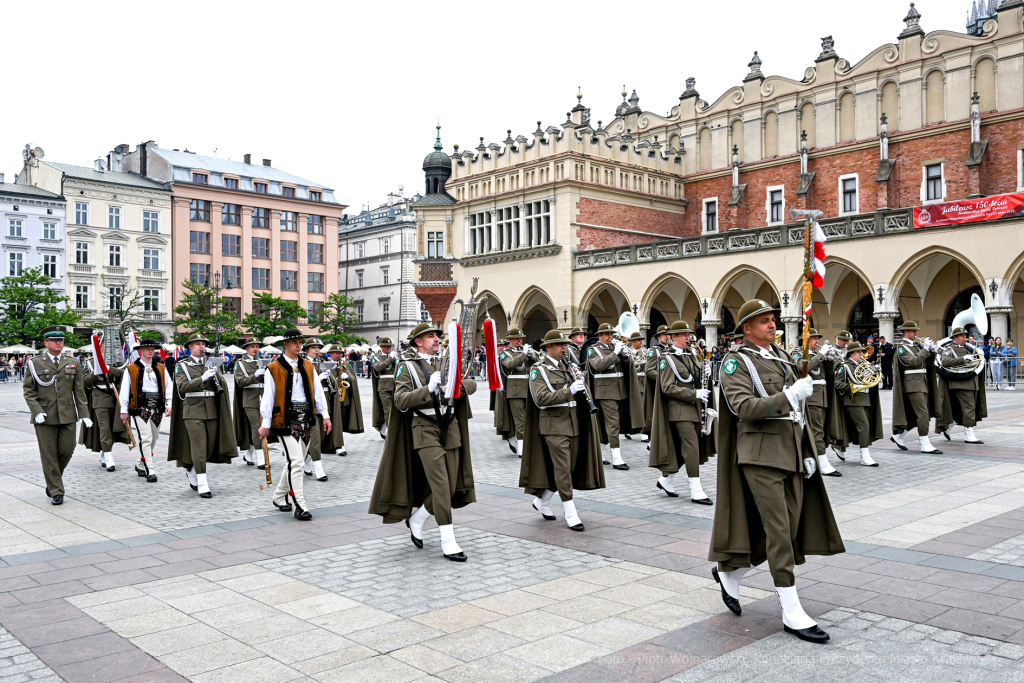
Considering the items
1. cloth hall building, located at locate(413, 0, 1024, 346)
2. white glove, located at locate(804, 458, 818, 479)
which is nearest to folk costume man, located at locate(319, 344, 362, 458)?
white glove, located at locate(804, 458, 818, 479)

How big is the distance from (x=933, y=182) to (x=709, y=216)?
35.7 ft

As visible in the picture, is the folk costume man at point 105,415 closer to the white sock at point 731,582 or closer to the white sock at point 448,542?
the white sock at point 448,542

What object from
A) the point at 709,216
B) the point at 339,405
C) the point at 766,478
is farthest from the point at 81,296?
the point at 766,478

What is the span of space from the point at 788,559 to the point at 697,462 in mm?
4240

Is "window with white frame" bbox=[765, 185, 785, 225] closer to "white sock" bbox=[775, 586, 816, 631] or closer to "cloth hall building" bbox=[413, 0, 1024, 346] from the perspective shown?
"cloth hall building" bbox=[413, 0, 1024, 346]

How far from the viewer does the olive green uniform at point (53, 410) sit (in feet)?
31.0

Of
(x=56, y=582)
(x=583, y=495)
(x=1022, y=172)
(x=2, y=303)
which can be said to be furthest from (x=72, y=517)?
(x=2, y=303)

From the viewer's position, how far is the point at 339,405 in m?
13.4

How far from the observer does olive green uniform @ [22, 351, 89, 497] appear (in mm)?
9461

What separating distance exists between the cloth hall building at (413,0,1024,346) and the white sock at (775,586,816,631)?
27.6 metres

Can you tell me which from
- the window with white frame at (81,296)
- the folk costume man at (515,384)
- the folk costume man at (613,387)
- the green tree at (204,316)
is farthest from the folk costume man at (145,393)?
the window with white frame at (81,296)

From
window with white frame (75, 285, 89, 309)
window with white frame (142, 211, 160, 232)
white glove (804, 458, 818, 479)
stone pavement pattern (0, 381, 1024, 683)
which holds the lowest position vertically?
stone pavement pattern (0, 381, 1024, 683)

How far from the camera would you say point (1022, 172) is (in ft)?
107

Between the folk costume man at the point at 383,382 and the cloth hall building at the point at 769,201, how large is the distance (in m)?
20.8
